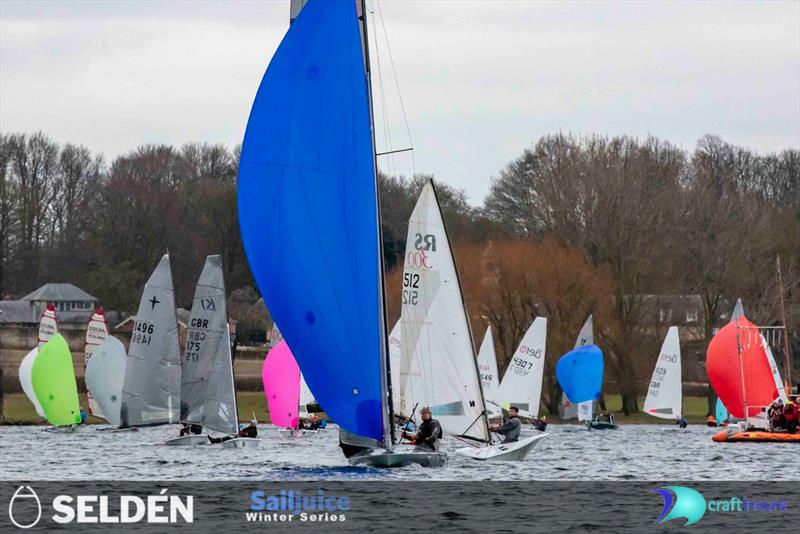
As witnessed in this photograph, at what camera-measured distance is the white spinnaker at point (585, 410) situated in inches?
2144

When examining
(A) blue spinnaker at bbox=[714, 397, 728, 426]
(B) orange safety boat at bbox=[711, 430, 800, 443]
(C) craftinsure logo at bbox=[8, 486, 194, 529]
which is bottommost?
(A) blue spinnaker at bbox=[714, 397, 728, 426]

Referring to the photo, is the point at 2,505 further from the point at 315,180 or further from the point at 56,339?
the point at 56,339

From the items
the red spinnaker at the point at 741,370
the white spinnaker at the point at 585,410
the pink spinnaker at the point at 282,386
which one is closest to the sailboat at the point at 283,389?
the pink spinnaker at the point at 282,386

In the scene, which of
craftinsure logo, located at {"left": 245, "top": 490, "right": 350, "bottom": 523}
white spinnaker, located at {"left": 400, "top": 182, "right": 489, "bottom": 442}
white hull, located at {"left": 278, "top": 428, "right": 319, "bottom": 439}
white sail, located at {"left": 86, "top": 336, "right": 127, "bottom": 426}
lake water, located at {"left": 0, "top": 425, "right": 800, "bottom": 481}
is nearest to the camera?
craftinsure logo, located at {"left": 245, "top": 490, "right": 350, "bottom": 523}

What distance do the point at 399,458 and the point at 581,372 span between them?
91.5 feet

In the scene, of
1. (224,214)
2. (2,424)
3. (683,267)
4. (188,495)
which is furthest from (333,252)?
(224,214)

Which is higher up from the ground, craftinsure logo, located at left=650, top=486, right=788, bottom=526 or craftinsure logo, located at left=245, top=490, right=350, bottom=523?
craftinsure logo, located at left=245, top=490, right=350, bottom=523

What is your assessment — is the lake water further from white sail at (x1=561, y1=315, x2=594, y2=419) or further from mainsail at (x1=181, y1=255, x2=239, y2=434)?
white sail at (x1=561, y1=315, x2=594, y2=419)

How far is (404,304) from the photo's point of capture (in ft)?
102

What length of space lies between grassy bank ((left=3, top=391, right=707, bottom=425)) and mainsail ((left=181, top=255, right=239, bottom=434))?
63.0 feet

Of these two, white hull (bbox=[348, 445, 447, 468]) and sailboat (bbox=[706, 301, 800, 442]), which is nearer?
white hull (bbox=[348, 445, 447, 468])

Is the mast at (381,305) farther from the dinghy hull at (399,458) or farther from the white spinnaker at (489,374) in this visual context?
the white spinnaker at (489,374)

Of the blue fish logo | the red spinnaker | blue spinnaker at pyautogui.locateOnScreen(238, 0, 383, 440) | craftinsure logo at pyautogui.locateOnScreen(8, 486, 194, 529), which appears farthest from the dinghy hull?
the red spinnaker

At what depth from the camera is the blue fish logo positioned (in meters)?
21.2
